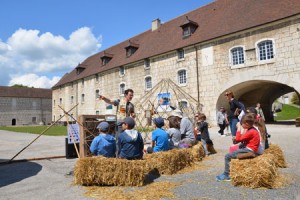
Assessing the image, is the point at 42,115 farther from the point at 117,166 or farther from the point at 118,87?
the point at 117,166

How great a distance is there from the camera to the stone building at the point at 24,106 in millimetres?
50500

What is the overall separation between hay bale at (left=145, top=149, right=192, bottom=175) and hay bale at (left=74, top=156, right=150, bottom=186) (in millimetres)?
777

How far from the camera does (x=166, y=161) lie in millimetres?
5477

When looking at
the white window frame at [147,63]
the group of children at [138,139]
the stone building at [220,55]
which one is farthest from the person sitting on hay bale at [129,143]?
the white window frame at [147,63]

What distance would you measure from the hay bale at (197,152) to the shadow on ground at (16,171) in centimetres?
381

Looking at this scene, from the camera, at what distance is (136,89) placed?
2500 cm

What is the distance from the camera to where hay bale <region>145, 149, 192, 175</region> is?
5.45 m

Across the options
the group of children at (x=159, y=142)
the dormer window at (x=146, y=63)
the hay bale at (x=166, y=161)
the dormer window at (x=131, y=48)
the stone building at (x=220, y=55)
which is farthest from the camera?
the dormer window at (x=131, y=48)

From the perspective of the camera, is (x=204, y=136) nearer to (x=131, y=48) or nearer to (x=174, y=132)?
(x=174, y=132)

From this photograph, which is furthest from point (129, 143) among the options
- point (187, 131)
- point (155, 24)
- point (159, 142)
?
point (155, 24)

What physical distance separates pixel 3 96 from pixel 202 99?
45.3m

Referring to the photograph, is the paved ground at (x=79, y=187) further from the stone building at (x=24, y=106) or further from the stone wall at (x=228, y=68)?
the stone building at (x=24, y=106)

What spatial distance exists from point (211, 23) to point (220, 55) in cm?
365

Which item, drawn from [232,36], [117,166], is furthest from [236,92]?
[117,166]
